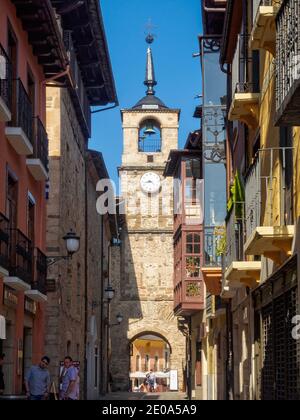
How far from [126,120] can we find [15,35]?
46018 millimetres

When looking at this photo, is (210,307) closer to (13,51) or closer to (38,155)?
(38,155)

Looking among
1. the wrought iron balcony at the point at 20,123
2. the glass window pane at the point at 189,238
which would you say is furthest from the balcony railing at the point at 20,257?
the glass window pane at the point at 189,238

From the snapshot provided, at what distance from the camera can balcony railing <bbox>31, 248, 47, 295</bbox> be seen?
20531mm

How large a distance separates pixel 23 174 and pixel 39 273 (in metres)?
2.26

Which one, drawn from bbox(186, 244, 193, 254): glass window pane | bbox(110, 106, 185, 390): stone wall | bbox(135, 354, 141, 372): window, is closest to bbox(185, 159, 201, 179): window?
bbox(186, 244, 193, 254): glass window pane

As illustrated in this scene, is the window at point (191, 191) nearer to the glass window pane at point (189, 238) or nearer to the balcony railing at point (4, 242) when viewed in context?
the glass window pane at point (189, 238)

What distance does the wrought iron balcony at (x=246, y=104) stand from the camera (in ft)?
53.0

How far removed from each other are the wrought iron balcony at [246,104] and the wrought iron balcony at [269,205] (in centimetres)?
169

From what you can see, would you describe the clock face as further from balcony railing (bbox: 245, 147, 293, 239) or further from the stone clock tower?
balcony railing (bbox: 245, 147, 293, 239)

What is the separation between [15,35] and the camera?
1894 centimetres
